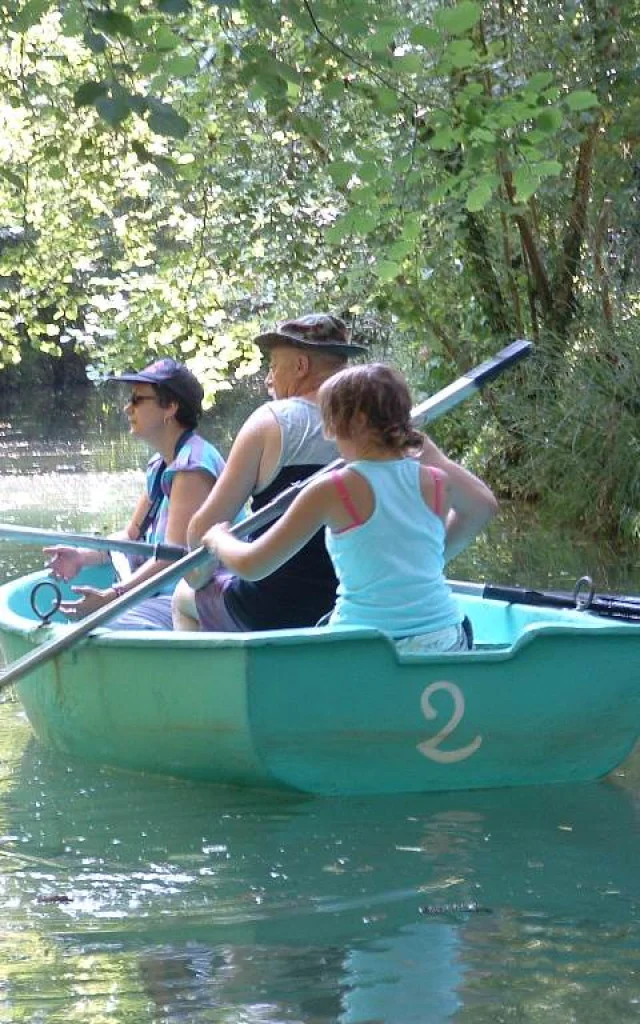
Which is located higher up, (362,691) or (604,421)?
(604,421)

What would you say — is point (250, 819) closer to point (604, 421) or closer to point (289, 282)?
point (604, 421)

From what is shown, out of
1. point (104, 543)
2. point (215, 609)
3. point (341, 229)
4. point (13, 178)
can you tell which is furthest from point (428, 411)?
point (13, 178)

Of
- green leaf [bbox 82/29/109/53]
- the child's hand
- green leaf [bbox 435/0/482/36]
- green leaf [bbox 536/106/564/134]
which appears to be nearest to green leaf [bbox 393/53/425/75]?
green leaf [bbox 435/0/482/36]

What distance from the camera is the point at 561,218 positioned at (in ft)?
41.6

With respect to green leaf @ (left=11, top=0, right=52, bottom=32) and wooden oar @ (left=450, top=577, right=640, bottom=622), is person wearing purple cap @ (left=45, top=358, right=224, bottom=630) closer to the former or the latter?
wooden oar @ (left=450, top=577, right=640, bottom=622)

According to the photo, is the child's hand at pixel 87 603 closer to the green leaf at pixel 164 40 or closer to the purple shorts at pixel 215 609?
the purple shorts at pixel 215 609

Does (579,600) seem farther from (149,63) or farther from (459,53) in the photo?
(149,63)

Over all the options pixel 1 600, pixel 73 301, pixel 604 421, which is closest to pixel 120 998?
pixel 1 600

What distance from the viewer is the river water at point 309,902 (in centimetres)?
339

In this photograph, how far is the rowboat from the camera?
4660 mm

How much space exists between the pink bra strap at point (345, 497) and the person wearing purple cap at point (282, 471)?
1.54 feet

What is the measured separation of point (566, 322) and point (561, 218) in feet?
2.67

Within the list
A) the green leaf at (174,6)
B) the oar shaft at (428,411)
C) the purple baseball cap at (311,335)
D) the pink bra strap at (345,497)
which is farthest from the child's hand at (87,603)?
the green leaf at (174,6)

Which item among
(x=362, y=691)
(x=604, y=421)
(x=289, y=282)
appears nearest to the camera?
(x=362, y=691)
